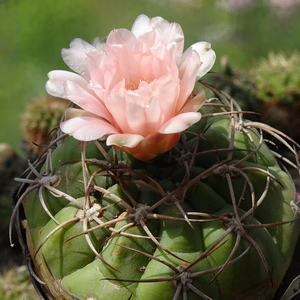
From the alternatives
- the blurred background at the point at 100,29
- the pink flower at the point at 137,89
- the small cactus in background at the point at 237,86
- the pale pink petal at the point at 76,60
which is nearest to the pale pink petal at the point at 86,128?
the pink flower at the point at 137,89

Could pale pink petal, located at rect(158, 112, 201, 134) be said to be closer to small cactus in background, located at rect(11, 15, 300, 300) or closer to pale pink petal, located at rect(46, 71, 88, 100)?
small cactus in background, located at rect(11, 15, 300, 300)

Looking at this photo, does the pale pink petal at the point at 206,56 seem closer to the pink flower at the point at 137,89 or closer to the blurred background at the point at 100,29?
the pink flower at the point at 137,89

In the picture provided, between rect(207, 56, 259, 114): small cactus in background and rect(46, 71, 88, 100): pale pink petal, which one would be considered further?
rect(207, 56, 259, 114): small cactus in background

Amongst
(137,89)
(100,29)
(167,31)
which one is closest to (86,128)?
(137,89)

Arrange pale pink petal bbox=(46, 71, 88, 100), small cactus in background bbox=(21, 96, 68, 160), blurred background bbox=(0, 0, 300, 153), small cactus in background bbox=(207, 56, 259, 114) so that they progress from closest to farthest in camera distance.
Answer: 1. pale pink petal bbox=(46, 71, 88, 100)
2. small cactus in background bbox=(207, 56, 259, 114)
3. small cactus in background bbox=(21, 96, 68, 160)
4. blurred background bbox=(0, 0, 300, 153)

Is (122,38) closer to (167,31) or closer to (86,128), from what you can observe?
(167,31)

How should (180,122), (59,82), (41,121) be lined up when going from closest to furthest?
(180,122), (59,82), (41,121)

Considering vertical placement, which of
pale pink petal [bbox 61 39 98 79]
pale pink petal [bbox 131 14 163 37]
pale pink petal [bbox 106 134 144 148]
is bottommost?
pale pink petal [bbox 106 134 144 148]

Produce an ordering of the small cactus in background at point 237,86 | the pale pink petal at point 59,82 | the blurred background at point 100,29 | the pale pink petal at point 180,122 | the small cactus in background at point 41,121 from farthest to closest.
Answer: the blurred background at point 100,29 < the small cactus in background at point 41,121 < the small cactus in background at point 237,86 < the pale pink petal at point 59,82 < the pale pink petal at point 180,122

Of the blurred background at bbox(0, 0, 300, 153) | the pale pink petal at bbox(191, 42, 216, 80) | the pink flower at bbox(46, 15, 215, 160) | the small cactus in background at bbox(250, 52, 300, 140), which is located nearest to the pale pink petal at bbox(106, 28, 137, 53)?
the pink flower at bbox(46, 15, 215, 160)
